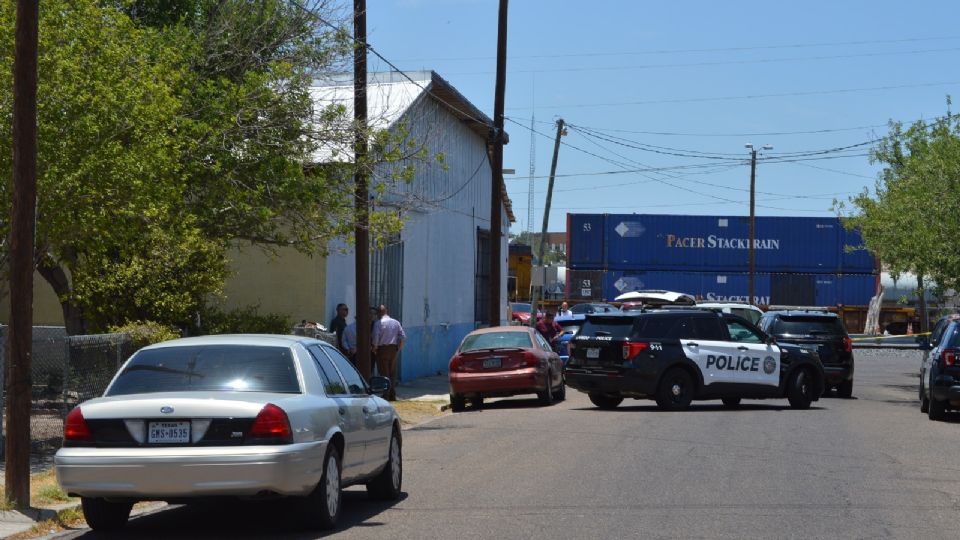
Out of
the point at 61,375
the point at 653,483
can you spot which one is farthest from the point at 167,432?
the point at 61,375

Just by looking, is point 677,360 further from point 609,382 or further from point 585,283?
point 585,283

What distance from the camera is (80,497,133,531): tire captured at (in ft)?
31.9

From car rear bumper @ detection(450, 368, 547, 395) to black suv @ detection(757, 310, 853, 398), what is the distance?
5.54 m

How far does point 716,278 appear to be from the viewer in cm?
6288

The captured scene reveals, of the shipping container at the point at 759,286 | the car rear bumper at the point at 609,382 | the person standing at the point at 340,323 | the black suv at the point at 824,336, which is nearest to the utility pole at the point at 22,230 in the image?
the car rear bumper at the point at 609,382

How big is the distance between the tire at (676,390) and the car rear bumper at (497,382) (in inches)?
97.0

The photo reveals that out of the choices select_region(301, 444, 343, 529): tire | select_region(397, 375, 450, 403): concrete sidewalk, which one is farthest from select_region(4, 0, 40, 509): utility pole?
select_region(397, 375, 450, 403): concrete sidewalk

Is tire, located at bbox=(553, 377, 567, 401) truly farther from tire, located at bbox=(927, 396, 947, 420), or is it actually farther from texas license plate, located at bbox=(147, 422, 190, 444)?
texas license plate, located at bbox=(147, 422, 190, 444)

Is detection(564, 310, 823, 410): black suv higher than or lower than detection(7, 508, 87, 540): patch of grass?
higher

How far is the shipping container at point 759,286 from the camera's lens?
203 feet

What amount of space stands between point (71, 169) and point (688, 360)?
11.1 metres

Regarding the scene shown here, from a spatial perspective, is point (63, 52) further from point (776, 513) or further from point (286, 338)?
point (776, 513)

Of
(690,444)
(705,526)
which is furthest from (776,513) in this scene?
(690,444)

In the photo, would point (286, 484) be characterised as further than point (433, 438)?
No
